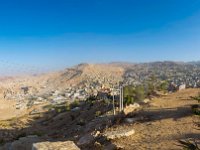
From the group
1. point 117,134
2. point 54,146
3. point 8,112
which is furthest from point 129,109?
point 8,112

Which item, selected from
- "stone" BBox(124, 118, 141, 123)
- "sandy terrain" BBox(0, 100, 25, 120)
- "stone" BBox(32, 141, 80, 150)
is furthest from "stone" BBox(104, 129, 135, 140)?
"sandy terrain" BBox(0, 100, 25, 120)

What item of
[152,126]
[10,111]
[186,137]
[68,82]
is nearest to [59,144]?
[186,137]

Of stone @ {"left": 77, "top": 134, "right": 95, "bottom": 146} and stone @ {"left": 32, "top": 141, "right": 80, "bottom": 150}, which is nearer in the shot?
stone @ {"left": 32, "top": 141, "right": 80, "bottom": 150}

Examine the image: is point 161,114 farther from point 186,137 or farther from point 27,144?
point 27,144

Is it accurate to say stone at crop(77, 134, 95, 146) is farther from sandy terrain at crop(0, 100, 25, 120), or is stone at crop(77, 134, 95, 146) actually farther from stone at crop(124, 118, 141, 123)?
sandy terrain at crop(0, 100, 25, 120)

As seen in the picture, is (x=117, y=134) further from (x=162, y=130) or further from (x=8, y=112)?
(x=8, y=112)

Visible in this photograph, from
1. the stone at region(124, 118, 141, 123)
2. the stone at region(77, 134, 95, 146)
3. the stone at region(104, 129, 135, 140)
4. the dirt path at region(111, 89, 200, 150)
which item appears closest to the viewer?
the dirt path at region(111, 89, 200, 150)

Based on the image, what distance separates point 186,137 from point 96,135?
5.67m

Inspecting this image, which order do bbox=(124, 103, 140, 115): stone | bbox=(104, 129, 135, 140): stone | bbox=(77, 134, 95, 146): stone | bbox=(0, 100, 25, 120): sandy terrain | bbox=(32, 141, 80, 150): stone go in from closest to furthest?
1. bbox=(32, 141, 80, 150): stone
2. bbox=(104, 129, 135, 140): stone
3. bbox=(77, 134, 95, 146): stone
4. bbox=(124, 103, 140, 115): stone
5. bbox=(0, 100, 25, 120): sandy terrain

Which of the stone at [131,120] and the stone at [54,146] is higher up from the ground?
the stone at [54,146]

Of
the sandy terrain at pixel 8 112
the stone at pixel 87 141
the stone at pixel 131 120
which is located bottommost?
the sandy terrain at pixel 8 112

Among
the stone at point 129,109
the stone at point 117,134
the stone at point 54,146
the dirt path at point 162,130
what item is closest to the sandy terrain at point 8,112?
the stone at point 129,109

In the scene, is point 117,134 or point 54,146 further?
point 117,134

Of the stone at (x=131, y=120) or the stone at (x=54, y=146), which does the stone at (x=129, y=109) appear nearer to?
the stone at (x=131, y=120)
